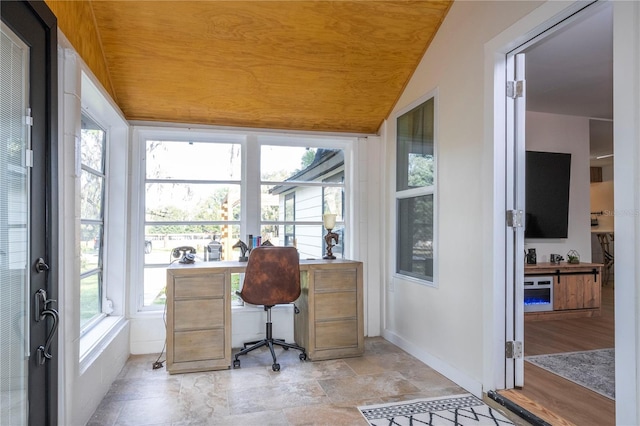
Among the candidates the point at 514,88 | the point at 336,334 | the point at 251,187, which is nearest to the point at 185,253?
the point at 251,187

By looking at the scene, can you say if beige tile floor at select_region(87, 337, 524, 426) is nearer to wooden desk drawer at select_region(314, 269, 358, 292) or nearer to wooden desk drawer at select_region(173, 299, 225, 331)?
wooden desk drawer at select_region(173, 299, 225, 331)

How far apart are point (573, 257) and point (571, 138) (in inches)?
62.4

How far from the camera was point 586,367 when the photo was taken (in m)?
3.06

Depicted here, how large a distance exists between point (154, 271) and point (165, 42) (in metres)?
2.07

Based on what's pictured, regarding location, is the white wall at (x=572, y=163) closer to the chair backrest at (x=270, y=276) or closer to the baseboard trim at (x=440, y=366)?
the baseboard trim at (x=440, y=366)

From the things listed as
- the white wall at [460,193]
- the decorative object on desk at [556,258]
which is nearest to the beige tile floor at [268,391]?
the white wall at [460,193]

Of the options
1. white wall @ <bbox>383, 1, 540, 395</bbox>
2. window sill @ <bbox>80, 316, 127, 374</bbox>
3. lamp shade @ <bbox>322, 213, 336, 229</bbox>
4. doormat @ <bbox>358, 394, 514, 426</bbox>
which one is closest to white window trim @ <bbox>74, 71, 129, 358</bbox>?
window sill @ <bbox>80, 316, 127, 374</bbox>

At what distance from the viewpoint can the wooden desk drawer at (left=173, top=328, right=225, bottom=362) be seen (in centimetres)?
312

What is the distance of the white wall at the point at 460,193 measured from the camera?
264 cm

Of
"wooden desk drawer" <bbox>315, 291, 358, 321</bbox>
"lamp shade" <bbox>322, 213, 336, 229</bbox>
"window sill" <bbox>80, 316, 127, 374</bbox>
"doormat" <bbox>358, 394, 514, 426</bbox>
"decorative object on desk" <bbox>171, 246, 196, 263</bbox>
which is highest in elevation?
"lamp shade" <bbox>322, 213, 336, 229</bbox>

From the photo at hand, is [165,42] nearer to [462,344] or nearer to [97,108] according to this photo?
[97,108]

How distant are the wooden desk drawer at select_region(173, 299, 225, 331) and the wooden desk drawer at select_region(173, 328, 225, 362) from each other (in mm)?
52

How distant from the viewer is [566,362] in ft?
10.4

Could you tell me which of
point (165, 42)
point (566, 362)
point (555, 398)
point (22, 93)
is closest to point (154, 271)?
point (165, 42)
